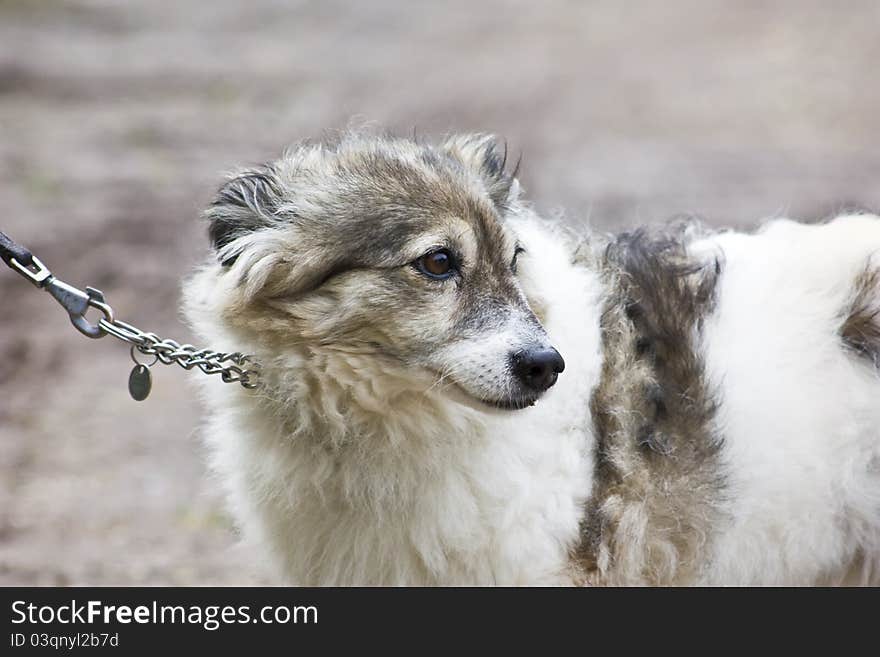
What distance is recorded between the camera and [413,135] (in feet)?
16.5

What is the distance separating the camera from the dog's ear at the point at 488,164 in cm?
477

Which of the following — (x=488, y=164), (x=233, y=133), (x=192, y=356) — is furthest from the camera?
(x=233, y=133)

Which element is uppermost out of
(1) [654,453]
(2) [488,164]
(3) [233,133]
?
(2) [488,164]

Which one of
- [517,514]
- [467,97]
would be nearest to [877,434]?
[517,514]

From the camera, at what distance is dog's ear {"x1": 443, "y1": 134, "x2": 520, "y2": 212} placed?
15.6ft

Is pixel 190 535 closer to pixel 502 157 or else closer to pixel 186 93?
pixel 502 157

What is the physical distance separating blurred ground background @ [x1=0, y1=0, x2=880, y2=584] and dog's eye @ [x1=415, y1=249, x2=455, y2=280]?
2.82m

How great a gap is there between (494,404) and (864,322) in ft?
5.32

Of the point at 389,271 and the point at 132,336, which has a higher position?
the point at 389,271

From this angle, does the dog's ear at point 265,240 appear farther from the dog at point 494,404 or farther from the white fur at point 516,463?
the white fur at point 516,463

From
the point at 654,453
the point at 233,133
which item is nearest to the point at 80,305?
the point at 654,453

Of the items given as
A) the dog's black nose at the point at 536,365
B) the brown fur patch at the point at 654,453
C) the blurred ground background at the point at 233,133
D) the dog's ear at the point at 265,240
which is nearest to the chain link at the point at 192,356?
the dog's ear at the point at 265,240

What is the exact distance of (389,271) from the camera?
4266 millimetres

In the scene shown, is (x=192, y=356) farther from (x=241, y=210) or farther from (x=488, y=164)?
(x=488, y=164)
